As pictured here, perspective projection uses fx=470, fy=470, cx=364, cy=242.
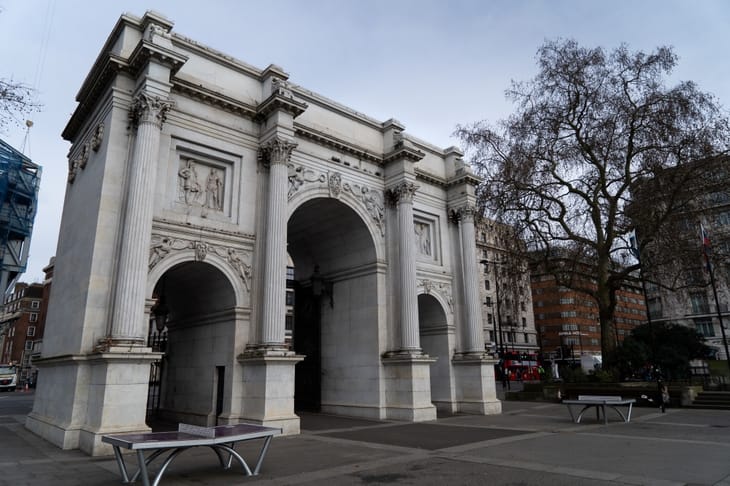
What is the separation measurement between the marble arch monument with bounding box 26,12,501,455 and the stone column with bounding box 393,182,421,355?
79 millimetres

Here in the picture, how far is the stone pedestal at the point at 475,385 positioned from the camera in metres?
20.5

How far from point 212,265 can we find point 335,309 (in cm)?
766

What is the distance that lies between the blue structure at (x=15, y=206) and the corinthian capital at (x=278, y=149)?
94.8 ft

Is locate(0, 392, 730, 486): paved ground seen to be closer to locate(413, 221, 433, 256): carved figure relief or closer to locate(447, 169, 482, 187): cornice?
locate(413, 221, 433, 256): carved figure relief

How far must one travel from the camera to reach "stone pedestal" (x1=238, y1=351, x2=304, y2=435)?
45.6ft

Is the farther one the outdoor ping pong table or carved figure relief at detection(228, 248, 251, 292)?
carved figure relief at detection(228, 248, 251, 292)

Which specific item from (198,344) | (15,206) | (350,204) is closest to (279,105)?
(350,204)

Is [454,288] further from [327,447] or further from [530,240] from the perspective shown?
[327,447]

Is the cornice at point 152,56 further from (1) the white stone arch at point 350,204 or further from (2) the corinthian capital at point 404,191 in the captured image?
(2) the corinthian capital at point 404,191

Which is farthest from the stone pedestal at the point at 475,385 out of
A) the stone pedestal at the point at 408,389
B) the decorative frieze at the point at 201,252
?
the decorative frieze at the point at 201,252

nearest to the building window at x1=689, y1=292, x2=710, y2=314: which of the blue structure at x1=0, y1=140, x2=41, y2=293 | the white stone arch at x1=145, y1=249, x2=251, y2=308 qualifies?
the white stone arch at x1=145, y1=249, x2=251, y2=308

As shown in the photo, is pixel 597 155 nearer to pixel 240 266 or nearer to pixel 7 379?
pixel 240 266

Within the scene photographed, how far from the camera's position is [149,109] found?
Result: 13.7 metres

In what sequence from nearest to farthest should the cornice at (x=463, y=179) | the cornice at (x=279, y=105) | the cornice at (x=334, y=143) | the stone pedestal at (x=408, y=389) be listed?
1. the cornice at (x=279, y=105)
2. the stone pedestal at (x=408, y=389)
3. the cornice at (x=334, y=143)
4. the cornice at (x=463, y=179)
